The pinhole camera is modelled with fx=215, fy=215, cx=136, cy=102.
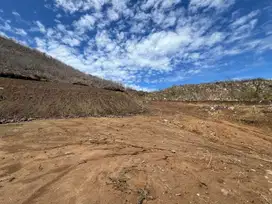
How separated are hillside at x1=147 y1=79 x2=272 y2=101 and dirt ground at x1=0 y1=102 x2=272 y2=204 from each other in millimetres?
22051

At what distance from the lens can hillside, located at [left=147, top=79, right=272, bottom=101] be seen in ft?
100

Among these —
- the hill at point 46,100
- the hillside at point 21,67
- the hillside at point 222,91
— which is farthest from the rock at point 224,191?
the hillside at point 222,91

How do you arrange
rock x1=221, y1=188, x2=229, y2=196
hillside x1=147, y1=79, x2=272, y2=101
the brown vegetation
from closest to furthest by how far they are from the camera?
rock x1=221, y1=188, x2=229, y2=196, the brown vegetation, hillside x1=147, y1=79, x2=272, y2=101

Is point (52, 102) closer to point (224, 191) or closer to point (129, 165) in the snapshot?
point (129, 165)

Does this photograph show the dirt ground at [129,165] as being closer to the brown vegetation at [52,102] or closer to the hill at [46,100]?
the brown vegetation at [52,102]

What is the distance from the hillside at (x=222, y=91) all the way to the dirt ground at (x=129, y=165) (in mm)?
22051

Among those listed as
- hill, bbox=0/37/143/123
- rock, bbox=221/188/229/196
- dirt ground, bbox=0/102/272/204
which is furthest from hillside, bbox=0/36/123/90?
rock, bbox=221/188/229/196

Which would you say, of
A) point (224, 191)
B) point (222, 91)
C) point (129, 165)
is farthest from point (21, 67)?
point (222, 91)

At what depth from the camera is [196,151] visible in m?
7.79

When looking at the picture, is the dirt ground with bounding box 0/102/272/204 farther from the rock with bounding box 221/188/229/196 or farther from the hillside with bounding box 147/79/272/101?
the hillside with bounding box 147/79/272/101

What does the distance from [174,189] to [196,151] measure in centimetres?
329

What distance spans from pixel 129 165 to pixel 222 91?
3111 centimetres

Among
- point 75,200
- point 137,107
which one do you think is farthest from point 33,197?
point 137,107

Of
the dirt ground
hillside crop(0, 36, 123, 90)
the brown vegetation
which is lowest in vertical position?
the dirt ground
